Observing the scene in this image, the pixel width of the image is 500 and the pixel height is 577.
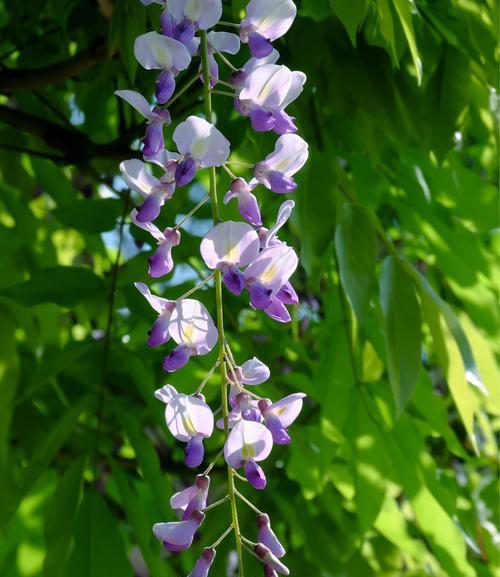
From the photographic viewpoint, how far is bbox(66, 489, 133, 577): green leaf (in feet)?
2.86

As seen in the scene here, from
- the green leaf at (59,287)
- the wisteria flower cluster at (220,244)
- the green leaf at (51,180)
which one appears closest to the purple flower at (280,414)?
the wisteria flower cluster at (220,244)

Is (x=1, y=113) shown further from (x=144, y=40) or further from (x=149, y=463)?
(x=144, y=40)

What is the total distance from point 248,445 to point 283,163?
0.56 feet

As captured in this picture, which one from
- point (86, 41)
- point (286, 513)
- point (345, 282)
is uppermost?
point (345, 282)

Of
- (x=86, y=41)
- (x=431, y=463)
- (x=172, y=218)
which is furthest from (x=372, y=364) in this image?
(x=86, y=41)

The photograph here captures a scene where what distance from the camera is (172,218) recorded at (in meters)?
1.06

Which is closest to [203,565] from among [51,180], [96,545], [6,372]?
[96,545]

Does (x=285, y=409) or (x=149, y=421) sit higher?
(x=285, y=409)

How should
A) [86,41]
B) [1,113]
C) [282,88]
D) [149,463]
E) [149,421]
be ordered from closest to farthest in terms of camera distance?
[282,88]
[149,463]
[1,113]
[86,41]
[149,421]

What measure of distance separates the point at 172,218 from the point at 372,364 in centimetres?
30

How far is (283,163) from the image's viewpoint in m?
0.58

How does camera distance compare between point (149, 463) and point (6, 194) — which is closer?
point (149, 463)

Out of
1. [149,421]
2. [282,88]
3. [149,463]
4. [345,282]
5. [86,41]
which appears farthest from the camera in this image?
[149,421]

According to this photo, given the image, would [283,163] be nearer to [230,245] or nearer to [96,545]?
[230,245]
